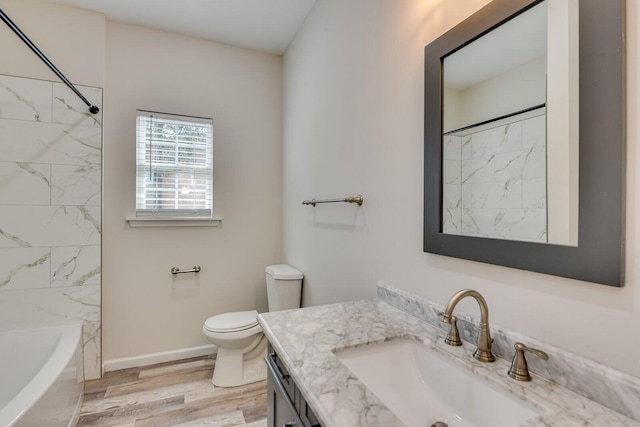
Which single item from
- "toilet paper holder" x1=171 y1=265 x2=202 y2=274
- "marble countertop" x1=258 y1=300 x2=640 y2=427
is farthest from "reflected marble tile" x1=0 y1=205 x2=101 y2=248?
"marble countertop" x1=258 y1=300 x2=640 y2=427

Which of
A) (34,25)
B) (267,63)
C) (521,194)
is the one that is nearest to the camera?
(521,194)

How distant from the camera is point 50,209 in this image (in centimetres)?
216

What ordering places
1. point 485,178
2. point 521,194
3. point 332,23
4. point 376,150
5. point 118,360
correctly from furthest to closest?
1. point 118,360
2. point 332,23
3. point 376,150
4. point 485,178
5. point 521,194

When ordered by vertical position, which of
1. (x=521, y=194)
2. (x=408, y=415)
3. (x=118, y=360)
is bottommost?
(x=118, y=360)

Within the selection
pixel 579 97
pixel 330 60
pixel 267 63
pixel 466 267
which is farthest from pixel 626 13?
pixel 267 63

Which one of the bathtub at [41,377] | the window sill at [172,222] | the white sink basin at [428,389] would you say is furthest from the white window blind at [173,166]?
the white sink basin at [428,389]

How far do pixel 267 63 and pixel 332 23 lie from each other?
43.9 inches

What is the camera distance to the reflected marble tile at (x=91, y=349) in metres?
2.26

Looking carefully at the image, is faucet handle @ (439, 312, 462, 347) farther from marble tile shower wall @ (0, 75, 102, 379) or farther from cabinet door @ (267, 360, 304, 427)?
marble tile shower wall @ (0, 75, 102, 379)

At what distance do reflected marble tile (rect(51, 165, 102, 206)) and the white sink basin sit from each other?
2248 mm

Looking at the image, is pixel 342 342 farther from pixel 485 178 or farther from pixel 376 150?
pixel 376 150

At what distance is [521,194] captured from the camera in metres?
0.85

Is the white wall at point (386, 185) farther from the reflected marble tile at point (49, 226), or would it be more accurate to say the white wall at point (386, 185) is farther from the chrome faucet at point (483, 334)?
the reflected marble tile at point (49, 226)

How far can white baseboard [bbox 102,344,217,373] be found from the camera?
240 centimetres
